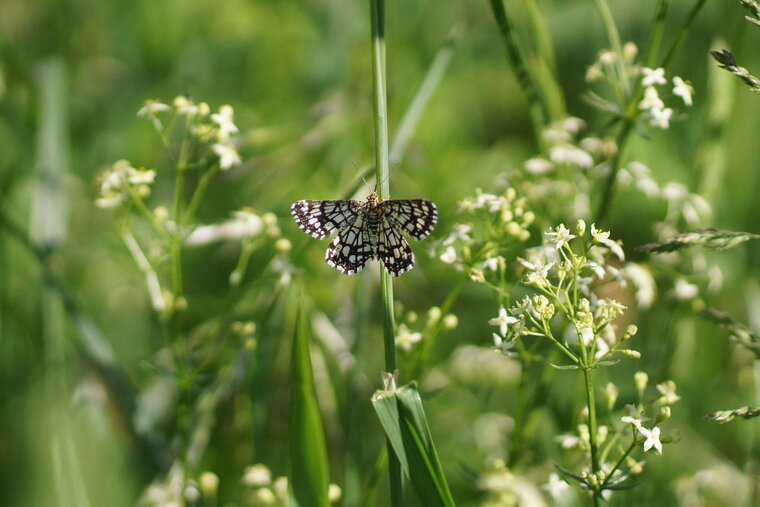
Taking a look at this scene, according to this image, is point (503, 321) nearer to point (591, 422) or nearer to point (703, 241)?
point (591, 422)

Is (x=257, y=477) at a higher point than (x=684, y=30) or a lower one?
lower

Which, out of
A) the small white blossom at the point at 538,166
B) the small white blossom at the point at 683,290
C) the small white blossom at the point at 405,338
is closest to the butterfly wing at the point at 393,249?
the small white blossom at the point at 405,338

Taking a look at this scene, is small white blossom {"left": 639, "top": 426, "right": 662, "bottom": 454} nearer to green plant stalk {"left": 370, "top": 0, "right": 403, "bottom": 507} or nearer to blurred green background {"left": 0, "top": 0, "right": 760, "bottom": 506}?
green plant stalk {"left": 370, "top": 0, "right": 403, "bottom": 507}

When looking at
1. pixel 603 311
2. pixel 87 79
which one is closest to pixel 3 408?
pixel 87 79

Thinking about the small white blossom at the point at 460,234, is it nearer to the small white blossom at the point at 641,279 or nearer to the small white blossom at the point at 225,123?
the small white blossom at the point at 641,279

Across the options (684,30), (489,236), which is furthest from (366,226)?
(684,30)

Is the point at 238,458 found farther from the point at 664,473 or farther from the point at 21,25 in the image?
the point at 21,25
